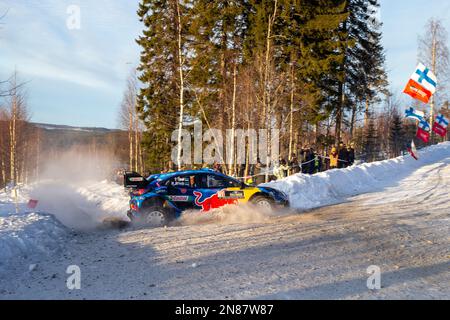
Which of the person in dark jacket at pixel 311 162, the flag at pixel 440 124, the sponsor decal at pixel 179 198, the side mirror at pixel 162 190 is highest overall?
the flag at pixel 440 124

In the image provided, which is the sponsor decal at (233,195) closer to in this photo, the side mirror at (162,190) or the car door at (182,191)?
the car door at (182,191)

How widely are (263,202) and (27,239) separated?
6618mm

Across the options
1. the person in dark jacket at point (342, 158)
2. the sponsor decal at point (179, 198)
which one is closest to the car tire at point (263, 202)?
the sponsor decal at point (179, 198)

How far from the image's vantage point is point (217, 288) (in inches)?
215

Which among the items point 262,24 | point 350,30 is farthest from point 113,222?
point 350,30

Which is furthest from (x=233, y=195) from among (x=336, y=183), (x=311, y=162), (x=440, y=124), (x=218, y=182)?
(x=440, y=124)

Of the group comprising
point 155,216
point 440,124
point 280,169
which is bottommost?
point 155,216

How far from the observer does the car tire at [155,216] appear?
11.0m

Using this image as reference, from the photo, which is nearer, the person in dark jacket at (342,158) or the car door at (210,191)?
the car door at (210,191)

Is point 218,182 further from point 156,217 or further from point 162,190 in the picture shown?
point 156,217

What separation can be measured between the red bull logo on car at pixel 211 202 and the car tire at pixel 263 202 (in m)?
0.60

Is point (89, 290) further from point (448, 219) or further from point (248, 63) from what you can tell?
point (248, 63)

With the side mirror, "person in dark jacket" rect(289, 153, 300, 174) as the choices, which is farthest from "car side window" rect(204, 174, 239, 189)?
"person in dark jacket" rect(289, 153, 300, 174)

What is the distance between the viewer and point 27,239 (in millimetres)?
8047
